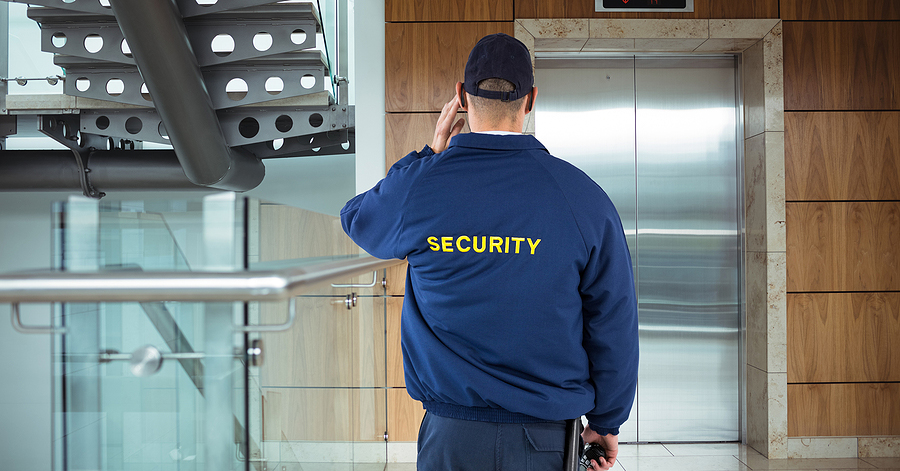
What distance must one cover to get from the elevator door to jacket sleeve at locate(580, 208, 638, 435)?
2.61 m

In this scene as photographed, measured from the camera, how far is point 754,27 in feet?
11.0

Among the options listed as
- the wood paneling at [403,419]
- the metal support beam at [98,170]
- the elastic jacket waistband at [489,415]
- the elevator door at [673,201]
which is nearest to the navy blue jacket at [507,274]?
the elastic jacket waistband at [489,415]

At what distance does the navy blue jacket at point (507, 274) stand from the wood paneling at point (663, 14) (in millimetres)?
2540

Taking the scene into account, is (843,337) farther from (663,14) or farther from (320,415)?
(320,415)

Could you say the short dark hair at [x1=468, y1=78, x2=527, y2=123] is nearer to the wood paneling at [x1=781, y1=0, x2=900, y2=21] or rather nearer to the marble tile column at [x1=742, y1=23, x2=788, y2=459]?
the marble tile column at [x1=742, y1=23, x2=788, y2=459]

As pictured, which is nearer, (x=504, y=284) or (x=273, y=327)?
(x=273, y=327)

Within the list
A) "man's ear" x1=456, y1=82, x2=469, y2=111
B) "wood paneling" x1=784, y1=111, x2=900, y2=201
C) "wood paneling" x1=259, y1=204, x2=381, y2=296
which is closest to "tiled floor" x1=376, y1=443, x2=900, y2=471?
"wood paneling" x1=784, y1=111, x2=900, y2=201

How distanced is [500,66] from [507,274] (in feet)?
1.38

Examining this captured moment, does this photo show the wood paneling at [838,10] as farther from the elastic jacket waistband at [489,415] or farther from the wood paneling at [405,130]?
the elastic jacket waistband at [489,415]

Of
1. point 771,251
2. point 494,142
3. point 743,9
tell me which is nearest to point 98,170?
point 494,142

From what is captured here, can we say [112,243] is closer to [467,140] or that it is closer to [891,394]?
[467,140]

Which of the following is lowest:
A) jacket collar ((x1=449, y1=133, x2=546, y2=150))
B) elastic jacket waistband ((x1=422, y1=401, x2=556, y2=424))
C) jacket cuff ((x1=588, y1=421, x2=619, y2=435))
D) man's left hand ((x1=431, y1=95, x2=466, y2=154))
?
jacket cuff ((x1=588, y1=421, x2=619, y2=435))

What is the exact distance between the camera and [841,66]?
3.40 meters

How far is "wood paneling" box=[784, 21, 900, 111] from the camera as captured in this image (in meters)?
3.39
